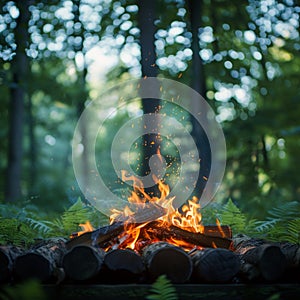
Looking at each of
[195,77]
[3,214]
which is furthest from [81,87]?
[3,214]

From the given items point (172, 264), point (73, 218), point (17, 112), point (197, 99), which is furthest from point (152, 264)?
point (17, 112)

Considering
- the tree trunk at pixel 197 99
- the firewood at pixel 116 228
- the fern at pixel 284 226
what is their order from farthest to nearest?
1. the tree trunk at pixel 197 99
2. the fern at pixel 284 226
3. the firewood at pixel 116 228

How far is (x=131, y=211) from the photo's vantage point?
407 centimetres

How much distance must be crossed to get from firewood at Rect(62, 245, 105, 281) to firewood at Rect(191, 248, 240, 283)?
731 mm

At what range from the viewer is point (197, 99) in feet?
23.6

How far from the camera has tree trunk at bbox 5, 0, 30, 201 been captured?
27.6ft

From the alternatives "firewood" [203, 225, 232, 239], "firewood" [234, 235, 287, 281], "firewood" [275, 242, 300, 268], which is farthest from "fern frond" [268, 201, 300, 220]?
"firewood" [234, 235, 287, 281]

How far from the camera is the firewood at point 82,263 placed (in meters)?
2.86

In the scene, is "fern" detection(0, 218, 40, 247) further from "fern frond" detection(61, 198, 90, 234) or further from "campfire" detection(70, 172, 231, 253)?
"campfire" detection(70, 172, 231, 253)

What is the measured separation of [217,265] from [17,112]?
24.5ft

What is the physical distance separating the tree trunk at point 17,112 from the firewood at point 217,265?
637 cm

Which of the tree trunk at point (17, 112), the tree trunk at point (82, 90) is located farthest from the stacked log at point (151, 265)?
the tree trunk at point (82, 90)

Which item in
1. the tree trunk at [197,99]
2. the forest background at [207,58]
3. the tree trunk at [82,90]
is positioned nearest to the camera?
the tree trunk at [197,99]

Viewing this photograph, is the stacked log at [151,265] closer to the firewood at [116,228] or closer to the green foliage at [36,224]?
the firewood at [116,228]
